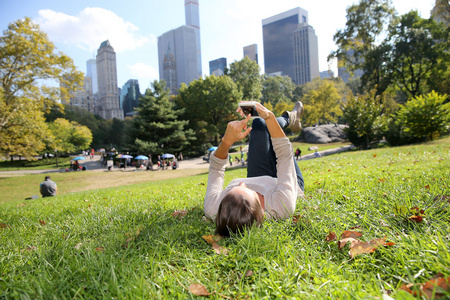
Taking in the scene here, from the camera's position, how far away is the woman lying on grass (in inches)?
74.2

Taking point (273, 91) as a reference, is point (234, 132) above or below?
below

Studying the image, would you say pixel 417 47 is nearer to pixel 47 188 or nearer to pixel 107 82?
pixel 47 188

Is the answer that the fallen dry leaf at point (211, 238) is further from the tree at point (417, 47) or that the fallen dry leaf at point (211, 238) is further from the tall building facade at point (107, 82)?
the tall building facade at point (107, 82)

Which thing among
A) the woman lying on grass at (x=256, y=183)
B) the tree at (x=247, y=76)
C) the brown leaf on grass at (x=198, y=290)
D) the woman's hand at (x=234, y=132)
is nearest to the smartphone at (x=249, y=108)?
the woman lying on grass at (x=256, y=183)

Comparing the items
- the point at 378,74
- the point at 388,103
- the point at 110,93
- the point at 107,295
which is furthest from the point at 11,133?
the point at 110,93

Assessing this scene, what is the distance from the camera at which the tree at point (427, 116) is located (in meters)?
14.6

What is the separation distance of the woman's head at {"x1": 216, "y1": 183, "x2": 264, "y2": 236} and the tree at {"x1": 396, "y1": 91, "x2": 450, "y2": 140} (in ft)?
56.8

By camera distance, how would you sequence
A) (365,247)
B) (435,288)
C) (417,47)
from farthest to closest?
1. (417,47)
2. (365,247)
3. (435,288)

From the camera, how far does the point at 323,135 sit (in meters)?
36.8

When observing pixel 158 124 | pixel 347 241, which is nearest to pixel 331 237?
pixel 347 241

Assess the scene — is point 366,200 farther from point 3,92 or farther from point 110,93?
point 110,93

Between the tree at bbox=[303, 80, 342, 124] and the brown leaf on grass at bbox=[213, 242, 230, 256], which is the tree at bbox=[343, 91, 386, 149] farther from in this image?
the tree at bbox=[303, 80, 342, 124]

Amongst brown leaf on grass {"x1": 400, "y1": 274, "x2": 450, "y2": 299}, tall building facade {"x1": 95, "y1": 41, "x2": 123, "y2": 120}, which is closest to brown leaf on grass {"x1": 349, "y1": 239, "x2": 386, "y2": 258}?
brown leaf on grass {"x1": 400, "y1": 274, "x2": 450, "y2": 299}

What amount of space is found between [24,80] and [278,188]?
2238 centimetres
